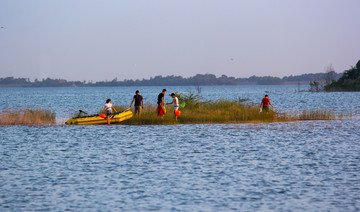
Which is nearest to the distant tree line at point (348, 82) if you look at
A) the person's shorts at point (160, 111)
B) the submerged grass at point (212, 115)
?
the submerged grass at point (212, 115)

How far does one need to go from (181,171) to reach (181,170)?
203 mm

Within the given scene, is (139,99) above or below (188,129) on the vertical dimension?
above

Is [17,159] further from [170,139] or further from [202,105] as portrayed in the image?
[202,105]

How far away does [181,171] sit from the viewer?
55.0 ft

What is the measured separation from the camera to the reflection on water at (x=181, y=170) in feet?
40.7

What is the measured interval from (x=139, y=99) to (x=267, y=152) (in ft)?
39.4

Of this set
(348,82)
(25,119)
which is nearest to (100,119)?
(25,119)

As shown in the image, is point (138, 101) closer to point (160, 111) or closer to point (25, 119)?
point (160, 111)

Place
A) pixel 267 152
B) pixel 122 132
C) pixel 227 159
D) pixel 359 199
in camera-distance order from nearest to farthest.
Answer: pixel 359 199, pixel 227 159, pixel 267 152, pixel 122 132

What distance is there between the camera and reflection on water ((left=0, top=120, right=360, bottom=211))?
1240cm

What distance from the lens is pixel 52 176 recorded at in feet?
52.6

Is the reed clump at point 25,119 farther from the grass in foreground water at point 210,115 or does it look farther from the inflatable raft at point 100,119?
the grass in foreground water at point 210,115

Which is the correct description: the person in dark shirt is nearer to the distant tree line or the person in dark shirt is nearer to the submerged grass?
the submerged grass

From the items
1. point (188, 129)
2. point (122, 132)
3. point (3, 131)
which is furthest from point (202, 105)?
point (3, 131)
